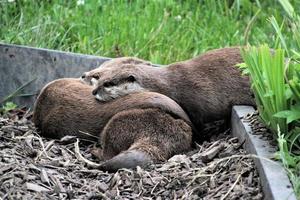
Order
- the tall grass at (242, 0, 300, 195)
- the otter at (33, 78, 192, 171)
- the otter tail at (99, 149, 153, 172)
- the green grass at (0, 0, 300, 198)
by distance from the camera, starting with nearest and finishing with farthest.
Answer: the tall grass at (242, 0, 300, 195) < the otter tail at (99, 149, 153, 172) < the otter at (33, 78, 192, 171) < the green grass at (0, 0, 300, 198)

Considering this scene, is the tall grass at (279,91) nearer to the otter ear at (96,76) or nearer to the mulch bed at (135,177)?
the mulch bed at (135,177)

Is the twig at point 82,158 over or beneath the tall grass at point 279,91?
beneath

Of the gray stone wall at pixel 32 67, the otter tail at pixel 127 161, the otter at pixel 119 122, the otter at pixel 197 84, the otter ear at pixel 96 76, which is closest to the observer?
the otter tail at pixel 127 161

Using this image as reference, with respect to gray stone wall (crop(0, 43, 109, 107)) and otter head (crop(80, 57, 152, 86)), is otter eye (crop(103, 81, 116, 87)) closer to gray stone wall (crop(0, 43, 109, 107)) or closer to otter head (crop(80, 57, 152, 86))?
otter head (crop(80, 57, 152, 86))

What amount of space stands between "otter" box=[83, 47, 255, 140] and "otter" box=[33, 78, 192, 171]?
14 cm

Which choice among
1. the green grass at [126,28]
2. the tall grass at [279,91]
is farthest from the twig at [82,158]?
Answer: the green grass at [126,28]

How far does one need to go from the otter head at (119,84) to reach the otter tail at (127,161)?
81 centimetres

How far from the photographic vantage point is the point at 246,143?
405cm

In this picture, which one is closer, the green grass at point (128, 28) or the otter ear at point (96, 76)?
the otter ear at point (96, 76)

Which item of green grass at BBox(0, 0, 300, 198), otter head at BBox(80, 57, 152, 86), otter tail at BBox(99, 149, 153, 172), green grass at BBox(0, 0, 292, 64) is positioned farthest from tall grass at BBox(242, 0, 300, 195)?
green grass at BBox(0, 0, 292, 64)

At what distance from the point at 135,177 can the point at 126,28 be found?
272 cm

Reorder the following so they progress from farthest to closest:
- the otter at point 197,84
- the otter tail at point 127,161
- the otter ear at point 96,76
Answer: the otter ear at point 96,76
the otter at point 197,84
the otter tail at point 127,161

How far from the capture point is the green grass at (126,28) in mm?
6387

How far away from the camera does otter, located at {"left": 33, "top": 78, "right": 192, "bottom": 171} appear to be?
14.2 feet
